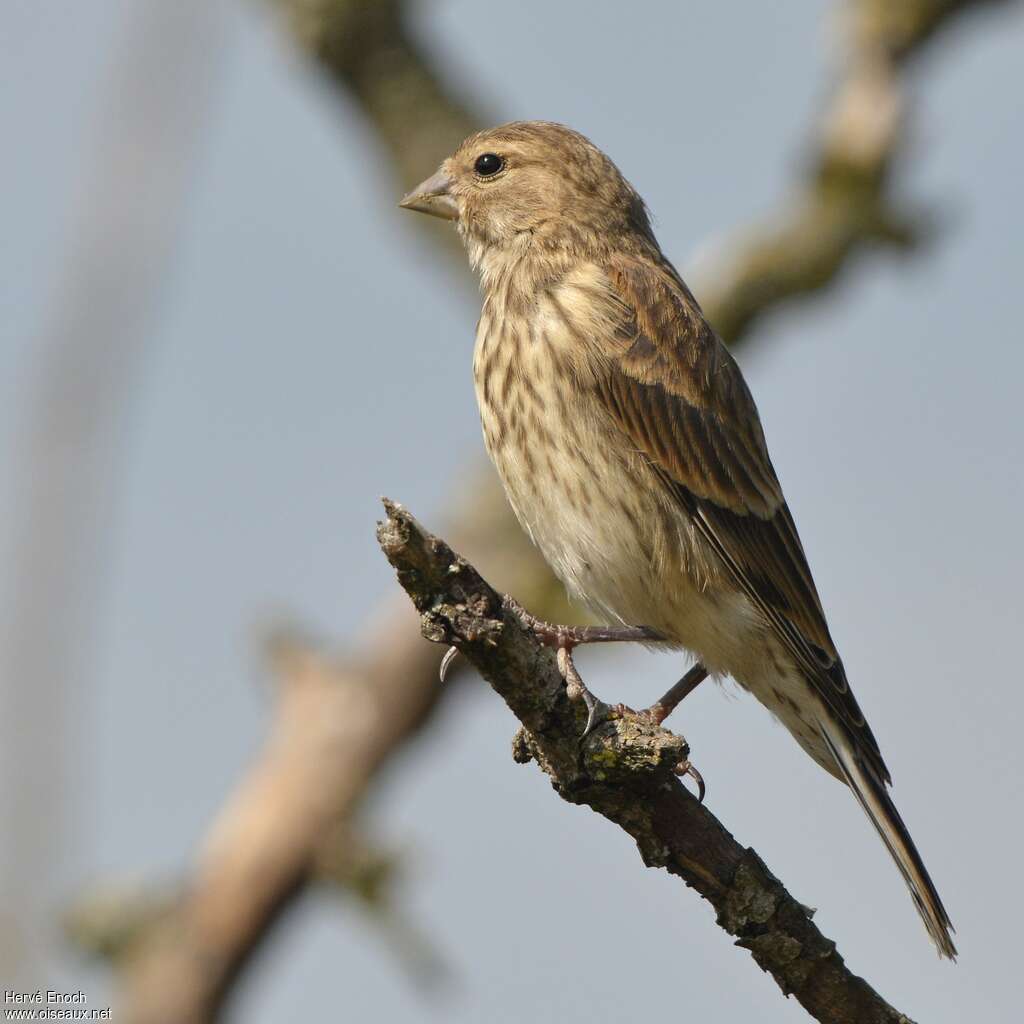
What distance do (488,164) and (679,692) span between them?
107 inches

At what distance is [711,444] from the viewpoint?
8047mm

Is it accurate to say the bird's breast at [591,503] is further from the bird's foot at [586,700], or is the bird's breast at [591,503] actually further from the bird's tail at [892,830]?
the bird's foot at [586,700]

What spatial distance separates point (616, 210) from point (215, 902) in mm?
8237

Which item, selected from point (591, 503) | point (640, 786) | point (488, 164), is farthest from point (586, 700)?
point (488, 164)

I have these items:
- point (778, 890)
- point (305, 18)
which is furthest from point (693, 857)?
point (305, 18)

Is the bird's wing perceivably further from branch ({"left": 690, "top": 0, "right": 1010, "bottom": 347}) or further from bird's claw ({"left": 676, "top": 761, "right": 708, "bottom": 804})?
branch ({"left": 690, "top": 0, "right": 1010, "bottom": 347})

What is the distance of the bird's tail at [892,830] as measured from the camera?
7.12 meters

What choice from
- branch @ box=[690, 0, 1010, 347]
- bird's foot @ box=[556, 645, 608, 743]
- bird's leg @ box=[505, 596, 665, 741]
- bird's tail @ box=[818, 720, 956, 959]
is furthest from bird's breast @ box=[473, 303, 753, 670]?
branch @ box=[690, 0, 1010, 347]

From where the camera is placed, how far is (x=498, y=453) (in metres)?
7.72

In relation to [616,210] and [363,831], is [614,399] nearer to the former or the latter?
[616,210]

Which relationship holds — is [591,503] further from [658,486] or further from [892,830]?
[892,830]

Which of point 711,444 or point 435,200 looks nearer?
point 711,444

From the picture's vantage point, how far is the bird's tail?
7121 mm

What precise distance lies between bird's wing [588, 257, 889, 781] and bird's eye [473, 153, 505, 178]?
950 mm
